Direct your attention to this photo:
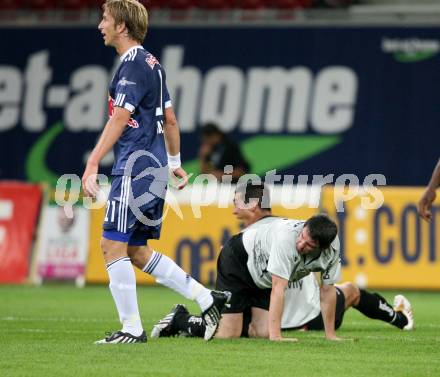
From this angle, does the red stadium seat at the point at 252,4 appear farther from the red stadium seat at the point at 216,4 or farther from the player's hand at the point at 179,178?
the player's hand at the point at 179,178

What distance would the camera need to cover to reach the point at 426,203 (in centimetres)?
813

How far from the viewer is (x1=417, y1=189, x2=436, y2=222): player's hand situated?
810cm

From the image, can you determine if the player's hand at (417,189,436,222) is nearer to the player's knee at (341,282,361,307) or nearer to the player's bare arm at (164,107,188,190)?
the player's knee at (341,282,361,307)

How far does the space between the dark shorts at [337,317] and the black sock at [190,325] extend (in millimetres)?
1112

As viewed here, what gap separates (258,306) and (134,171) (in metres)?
1.85

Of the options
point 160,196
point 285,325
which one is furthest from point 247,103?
point 160,196

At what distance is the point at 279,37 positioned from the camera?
1989 centimetres

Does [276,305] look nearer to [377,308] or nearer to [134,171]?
[134,171]

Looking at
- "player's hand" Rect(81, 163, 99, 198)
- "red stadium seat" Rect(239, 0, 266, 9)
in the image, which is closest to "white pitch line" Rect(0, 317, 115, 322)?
"player's hand" Rect(81, 163, 99, 198)

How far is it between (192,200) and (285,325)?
19.7 ft

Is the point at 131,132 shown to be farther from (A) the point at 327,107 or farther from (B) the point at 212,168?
(A) the point at 327,107

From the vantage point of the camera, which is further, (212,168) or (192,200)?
(212,168)

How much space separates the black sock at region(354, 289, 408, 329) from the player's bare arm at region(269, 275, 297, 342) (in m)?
1.47

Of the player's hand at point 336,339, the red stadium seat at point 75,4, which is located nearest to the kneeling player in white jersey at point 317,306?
the player's hand at point 336,339
